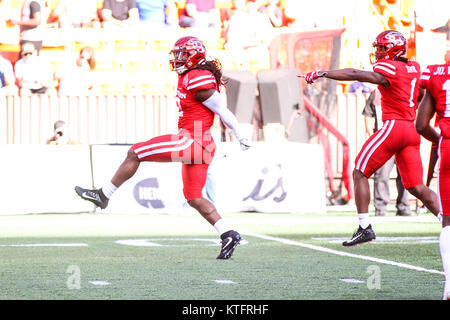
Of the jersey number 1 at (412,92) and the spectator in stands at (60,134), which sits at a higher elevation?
the jersey number 1 at (412,92)

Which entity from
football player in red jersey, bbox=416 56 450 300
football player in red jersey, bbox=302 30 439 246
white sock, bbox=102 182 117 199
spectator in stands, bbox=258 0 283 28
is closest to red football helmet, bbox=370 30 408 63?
football player in red jersey, bbox=302 30 439 246

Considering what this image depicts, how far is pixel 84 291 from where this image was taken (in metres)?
6.52

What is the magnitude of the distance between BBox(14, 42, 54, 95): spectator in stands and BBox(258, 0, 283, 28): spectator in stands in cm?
467

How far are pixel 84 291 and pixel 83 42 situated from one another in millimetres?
13761

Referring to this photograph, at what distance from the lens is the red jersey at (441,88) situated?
19.8 ft

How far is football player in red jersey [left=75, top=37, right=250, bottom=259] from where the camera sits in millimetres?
8508

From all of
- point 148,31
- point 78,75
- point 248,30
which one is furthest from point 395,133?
point 148,31

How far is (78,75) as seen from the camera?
18766mm

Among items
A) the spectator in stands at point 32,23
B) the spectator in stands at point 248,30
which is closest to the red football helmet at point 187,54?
the spectator in stands at point 32,23

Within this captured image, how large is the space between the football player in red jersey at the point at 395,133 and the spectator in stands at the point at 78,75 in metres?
10.2

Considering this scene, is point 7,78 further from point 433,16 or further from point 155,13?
point 433,16

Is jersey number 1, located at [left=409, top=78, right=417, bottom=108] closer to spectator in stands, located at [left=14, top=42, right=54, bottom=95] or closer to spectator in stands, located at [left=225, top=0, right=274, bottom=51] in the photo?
spectator in stands, located at [left=14, top=42, right=54, bottom=95]

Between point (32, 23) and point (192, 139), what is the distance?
11644 millimetres

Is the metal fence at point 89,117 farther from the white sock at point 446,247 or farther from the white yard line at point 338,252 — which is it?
the white sock at point 446,247
